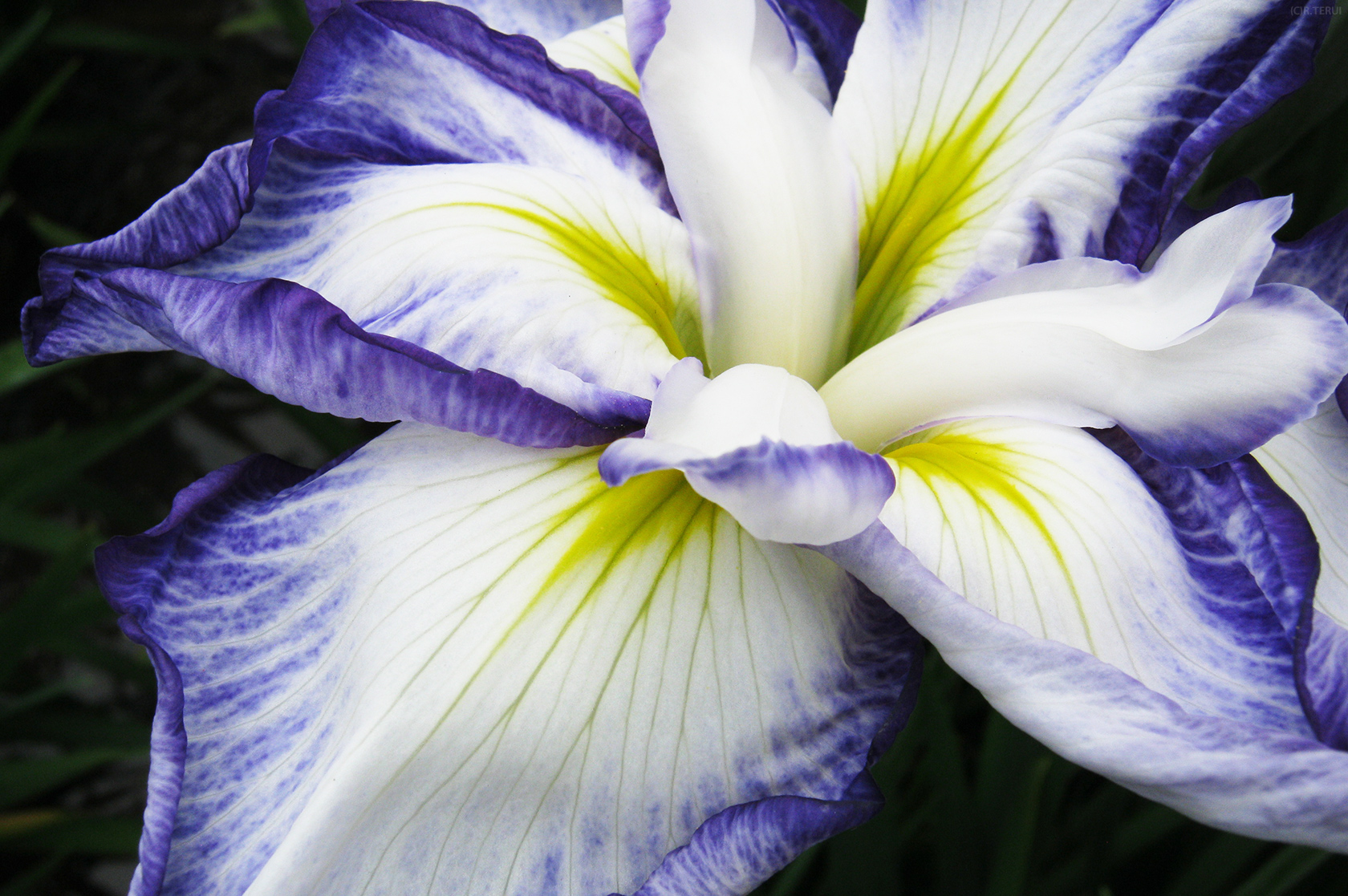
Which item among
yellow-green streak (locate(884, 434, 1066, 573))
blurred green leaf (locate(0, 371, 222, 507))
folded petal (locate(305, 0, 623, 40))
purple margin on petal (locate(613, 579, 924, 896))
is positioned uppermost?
folded petal (locate(305, 0, 623, 40))

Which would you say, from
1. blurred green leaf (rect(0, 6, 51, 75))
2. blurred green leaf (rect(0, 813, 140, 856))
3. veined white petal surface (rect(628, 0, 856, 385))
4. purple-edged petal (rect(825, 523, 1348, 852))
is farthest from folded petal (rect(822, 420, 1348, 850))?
blurred green leaf (rect(0, 6, 51, 75))

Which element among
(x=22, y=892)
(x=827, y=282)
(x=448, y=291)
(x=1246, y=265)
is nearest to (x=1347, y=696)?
(x=1246, y=265)

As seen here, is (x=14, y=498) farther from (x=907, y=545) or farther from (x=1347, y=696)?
(x=1347, y=696)

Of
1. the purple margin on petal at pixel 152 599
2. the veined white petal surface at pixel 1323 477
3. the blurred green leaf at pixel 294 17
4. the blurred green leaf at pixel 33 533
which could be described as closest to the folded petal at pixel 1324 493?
the veined white petal surface at pixel 1323 477

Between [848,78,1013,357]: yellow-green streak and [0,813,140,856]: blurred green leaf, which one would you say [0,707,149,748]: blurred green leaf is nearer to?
[0,813,140,856]: blurred green leaf

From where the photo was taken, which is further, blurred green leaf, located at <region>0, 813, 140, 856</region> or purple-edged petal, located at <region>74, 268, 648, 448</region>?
blurred green leaf, located at <region>0, 813, 140, 856</region>

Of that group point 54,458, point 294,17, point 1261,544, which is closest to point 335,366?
point 1261,544

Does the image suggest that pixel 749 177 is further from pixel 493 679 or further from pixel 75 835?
pixel 75 835

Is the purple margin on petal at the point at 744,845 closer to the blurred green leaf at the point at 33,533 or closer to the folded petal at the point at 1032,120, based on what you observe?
the folded petal at the point at 1032,120
